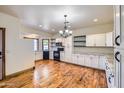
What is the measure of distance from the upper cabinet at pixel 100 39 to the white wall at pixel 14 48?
11.8 ft

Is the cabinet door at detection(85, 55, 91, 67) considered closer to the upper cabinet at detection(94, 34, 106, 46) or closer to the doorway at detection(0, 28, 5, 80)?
the upper cabinet at detection(94, 34, 106, 46)

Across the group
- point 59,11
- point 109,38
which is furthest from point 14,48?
point 109,38

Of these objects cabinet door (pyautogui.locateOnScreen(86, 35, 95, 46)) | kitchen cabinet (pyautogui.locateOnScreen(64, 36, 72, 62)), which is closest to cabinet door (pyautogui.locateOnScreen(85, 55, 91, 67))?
cabinet door (pyautogui.locateOnScreen(86, 35, 95, 46))

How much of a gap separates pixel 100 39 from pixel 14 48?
14.6 ft

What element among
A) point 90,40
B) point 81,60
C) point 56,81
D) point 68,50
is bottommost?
point 56,81

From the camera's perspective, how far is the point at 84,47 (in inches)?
315

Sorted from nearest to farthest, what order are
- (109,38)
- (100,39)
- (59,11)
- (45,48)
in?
(59,11) → (109,38) → (100,39) → (45,48)

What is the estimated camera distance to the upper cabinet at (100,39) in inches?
236

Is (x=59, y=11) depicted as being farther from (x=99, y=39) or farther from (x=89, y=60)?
(x=89, y=60)

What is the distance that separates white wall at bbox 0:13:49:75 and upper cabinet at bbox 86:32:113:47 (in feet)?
11.8

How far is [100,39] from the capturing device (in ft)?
21.5
